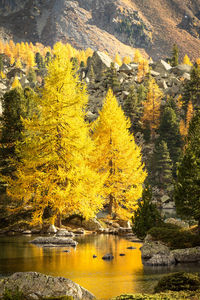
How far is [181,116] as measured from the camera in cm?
9488

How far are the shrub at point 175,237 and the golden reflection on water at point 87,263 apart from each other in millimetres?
1656

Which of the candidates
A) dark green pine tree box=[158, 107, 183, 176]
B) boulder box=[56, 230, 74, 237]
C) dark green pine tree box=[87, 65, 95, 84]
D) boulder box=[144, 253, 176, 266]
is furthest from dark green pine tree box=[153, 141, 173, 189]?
dark green pine tree box=[87, 65, 95, 84]

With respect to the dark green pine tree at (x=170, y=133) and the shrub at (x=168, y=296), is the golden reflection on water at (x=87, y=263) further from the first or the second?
the dark green pine tree at (x=170, y=133)

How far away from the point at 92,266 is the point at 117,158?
1868cm

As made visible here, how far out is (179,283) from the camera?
502 inches

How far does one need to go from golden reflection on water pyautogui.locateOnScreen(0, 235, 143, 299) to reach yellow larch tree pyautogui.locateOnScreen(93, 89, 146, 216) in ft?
30.9

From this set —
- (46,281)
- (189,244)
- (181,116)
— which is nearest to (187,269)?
(189,244)

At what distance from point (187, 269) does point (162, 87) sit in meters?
101

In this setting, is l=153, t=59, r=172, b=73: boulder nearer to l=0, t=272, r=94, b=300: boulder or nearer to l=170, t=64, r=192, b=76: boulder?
l=170, t=64, r=192, b=76: boulder

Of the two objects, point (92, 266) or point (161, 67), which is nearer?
point (92, 266)

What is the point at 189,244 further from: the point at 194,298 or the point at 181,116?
the point at 181,116

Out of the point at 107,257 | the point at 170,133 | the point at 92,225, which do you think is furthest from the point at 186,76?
the point at 107,257

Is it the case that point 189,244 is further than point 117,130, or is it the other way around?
point 117,130

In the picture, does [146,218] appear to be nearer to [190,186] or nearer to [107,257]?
[190,186]
